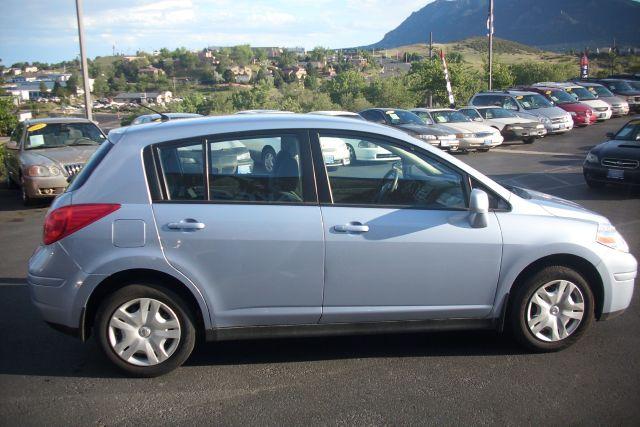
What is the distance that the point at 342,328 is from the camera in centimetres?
436

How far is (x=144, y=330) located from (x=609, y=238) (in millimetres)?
3477

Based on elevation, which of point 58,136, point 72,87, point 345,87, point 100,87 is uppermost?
point 100,87

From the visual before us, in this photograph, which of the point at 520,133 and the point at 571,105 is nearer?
the point at 520,133

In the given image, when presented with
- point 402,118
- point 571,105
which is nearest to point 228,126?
point 402,118

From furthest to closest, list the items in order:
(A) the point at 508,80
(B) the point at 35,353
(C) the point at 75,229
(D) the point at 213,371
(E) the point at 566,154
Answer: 1. (A) the point at 508,80
2. (E) the point at 566,154
3. (B) the point at 35,353
4. (D) the point at 213,371
5. (C) the point at 75,229

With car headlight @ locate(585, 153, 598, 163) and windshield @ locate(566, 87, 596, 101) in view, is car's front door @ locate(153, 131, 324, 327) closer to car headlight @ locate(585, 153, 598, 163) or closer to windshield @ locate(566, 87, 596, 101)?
car headlight @ locate(585, 153, 598, 163)

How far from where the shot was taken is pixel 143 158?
14.0 feet

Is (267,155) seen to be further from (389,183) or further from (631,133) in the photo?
(631,133)

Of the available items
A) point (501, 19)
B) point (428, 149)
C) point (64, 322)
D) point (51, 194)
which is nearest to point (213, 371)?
point (64, 322)

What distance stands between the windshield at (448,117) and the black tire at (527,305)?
640 inches

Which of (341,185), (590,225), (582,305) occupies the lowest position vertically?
(582,305)

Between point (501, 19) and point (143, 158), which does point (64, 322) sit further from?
point (501, 19)

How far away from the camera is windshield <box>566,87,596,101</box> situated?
28.4 meters

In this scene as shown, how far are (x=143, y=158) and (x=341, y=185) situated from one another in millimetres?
1397
